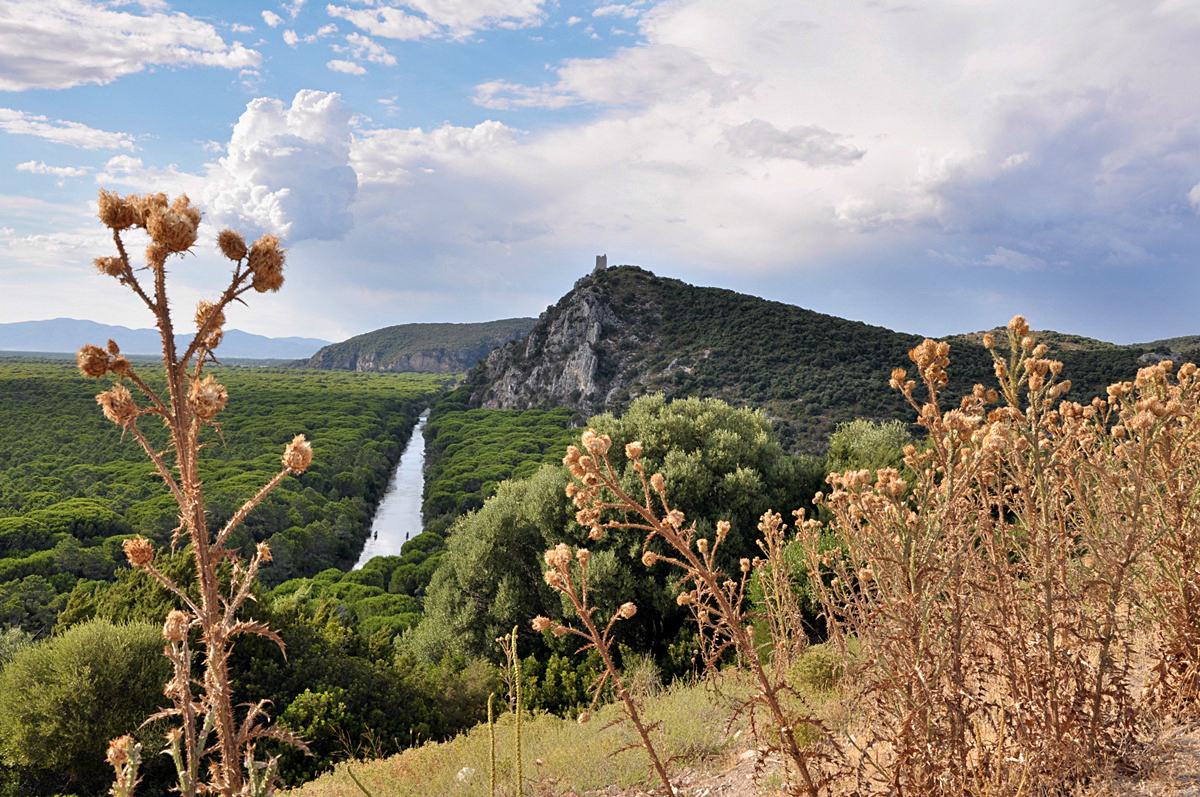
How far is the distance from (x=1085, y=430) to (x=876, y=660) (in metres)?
2.42

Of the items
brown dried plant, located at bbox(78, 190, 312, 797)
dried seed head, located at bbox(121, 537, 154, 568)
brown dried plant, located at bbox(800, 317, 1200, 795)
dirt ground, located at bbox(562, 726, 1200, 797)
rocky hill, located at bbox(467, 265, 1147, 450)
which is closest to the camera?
brown dried plant, located at bbox(78, 190, 312, 797)

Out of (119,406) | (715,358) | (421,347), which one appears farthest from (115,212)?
(421,347)

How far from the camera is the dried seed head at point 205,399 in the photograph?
5.54 feet

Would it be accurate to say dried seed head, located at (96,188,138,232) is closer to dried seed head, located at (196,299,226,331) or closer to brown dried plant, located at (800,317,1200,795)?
dried seed head, located at (196,299,226,331)

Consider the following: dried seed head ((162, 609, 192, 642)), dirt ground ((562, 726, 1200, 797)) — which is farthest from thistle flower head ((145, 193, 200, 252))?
dirt ground ((562, 726, 1200, 797))

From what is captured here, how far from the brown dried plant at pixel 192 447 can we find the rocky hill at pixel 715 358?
33671 mm

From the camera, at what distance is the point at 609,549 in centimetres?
1240

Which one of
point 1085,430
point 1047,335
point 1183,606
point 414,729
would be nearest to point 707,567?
point 1183,606

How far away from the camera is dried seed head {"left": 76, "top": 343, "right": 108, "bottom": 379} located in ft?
5.59

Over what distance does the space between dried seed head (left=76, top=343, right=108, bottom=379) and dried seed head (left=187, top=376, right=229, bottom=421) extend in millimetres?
235

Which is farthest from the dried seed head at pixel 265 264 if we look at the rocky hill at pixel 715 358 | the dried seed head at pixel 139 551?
the rocky hill at pixel 715 358

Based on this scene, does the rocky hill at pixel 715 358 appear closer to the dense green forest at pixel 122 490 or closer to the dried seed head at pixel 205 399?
the dense green forest at pixel 122 490

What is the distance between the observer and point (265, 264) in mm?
1814

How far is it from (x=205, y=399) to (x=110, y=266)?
0.45 meters
